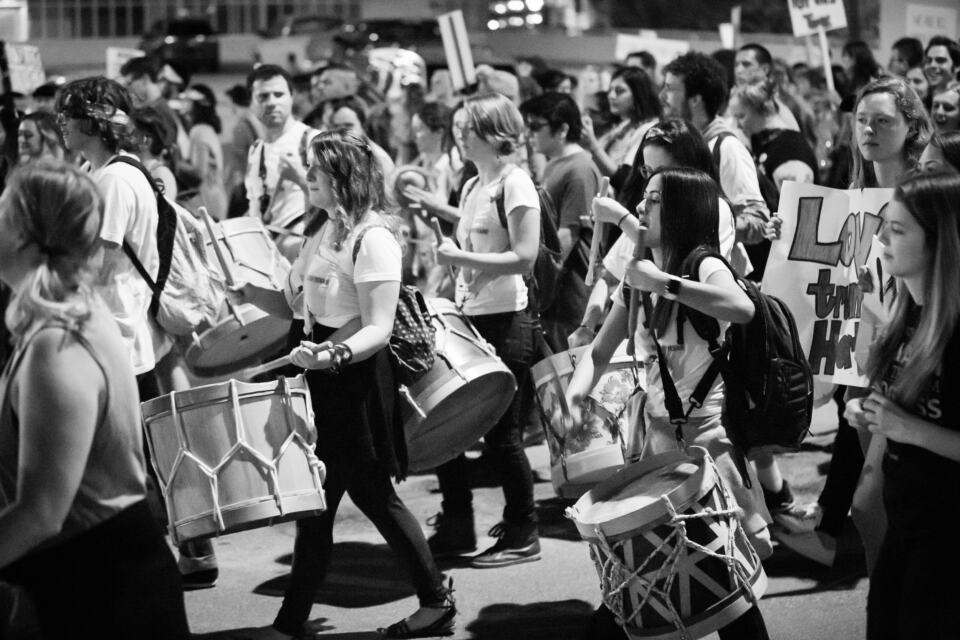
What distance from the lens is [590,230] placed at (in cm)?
741

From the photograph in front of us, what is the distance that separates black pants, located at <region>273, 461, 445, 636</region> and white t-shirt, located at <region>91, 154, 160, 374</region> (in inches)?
41.8

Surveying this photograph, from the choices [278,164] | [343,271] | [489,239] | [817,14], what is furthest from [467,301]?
[817,14]

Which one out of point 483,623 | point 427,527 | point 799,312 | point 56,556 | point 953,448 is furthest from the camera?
point 427,527

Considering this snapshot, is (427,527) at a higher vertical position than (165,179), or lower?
lower

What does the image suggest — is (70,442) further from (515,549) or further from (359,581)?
(515,549)

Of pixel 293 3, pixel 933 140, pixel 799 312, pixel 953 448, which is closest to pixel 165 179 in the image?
pixel 799 312

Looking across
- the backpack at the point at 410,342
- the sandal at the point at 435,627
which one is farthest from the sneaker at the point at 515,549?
the backpack at the point at 410,342

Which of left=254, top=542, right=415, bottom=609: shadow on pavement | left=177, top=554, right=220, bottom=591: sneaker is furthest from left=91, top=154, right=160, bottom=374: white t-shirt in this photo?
left=254, top=542, right=415, bottom=609: shadow on pavement

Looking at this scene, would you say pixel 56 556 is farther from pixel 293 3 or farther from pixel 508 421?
pixel 293 3

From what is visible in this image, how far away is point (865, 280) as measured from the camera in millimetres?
5195

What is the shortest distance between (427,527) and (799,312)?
86.0 inches

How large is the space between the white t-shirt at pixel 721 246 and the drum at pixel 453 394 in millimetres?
614

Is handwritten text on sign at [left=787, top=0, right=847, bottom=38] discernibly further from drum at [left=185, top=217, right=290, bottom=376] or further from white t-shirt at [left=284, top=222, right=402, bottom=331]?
white t-shirt at [left=284, top=222, right=402, bottom=331]

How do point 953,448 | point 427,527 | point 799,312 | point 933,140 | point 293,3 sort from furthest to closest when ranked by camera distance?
point 293,3, point 427,527, point 799,312, point 933,140, point 953,448
